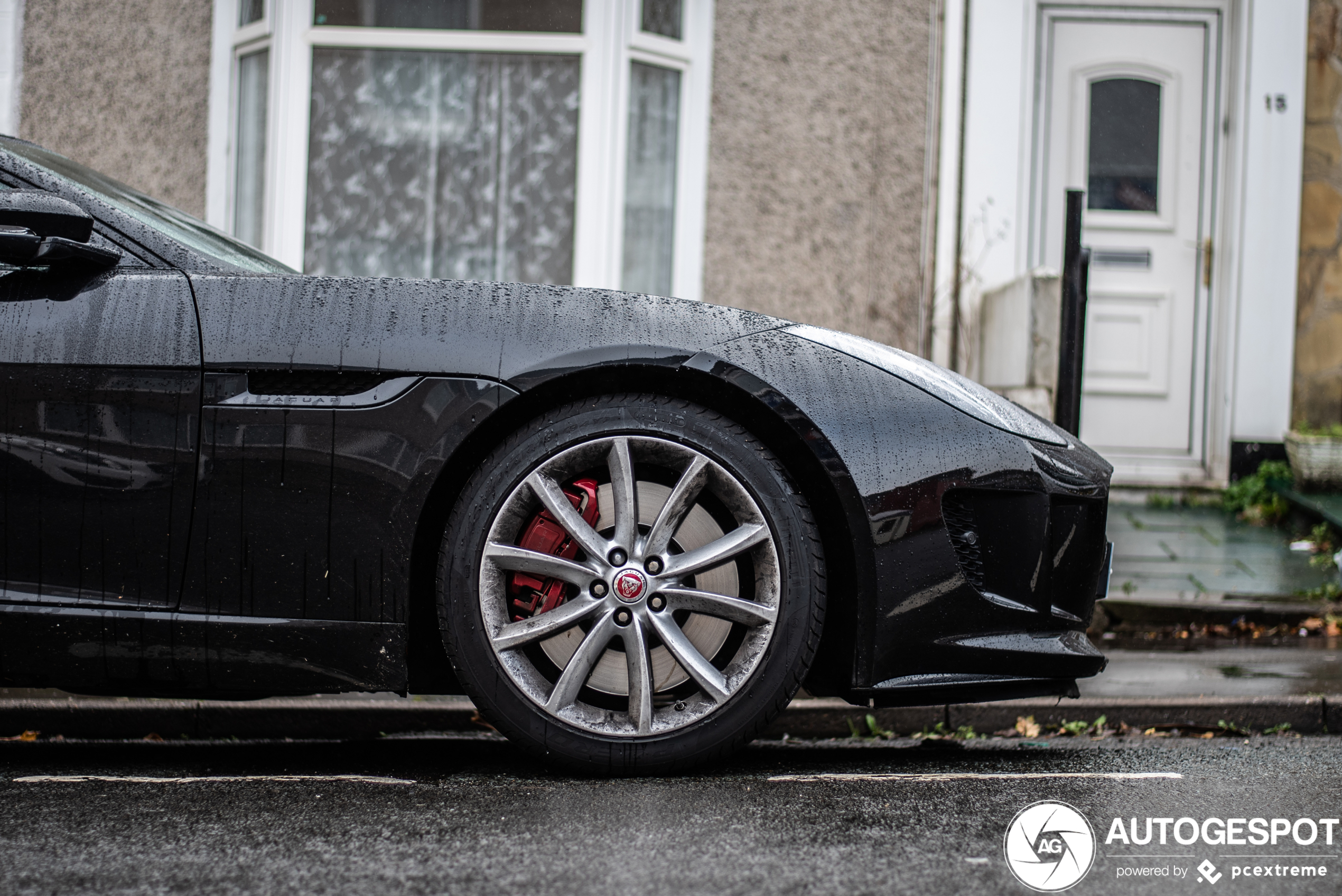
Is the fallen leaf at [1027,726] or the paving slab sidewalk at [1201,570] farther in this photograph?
the paving slab sidewalk at [1201,570]

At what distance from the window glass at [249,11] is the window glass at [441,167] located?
451mm

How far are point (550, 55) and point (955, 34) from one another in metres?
2.19

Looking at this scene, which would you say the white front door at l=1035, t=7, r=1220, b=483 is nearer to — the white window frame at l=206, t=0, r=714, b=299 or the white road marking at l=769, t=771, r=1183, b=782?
the white window frame at l=206, t=0, r=714, b=299

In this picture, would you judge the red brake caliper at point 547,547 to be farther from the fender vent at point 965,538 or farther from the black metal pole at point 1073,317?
the black metal pole at point 1073,317

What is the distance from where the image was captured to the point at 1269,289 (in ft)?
21.8

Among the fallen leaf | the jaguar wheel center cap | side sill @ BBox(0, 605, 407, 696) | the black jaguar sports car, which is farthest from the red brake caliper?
the fallen leaf

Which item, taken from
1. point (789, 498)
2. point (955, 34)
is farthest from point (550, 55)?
point (789, 498)

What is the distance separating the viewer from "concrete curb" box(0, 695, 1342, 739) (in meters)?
3.24

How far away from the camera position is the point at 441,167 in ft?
21.1

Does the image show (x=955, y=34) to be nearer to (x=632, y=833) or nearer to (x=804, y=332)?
(x=804, y=332)

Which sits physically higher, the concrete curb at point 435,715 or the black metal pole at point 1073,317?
the black metal pole at point 1073,317

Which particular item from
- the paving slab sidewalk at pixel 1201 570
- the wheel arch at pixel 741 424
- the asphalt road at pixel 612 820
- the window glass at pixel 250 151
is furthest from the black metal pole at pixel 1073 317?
the window glass at pixel 250 151

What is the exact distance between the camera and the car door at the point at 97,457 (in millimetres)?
2402

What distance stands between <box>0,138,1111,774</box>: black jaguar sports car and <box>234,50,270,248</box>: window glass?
4275mm
